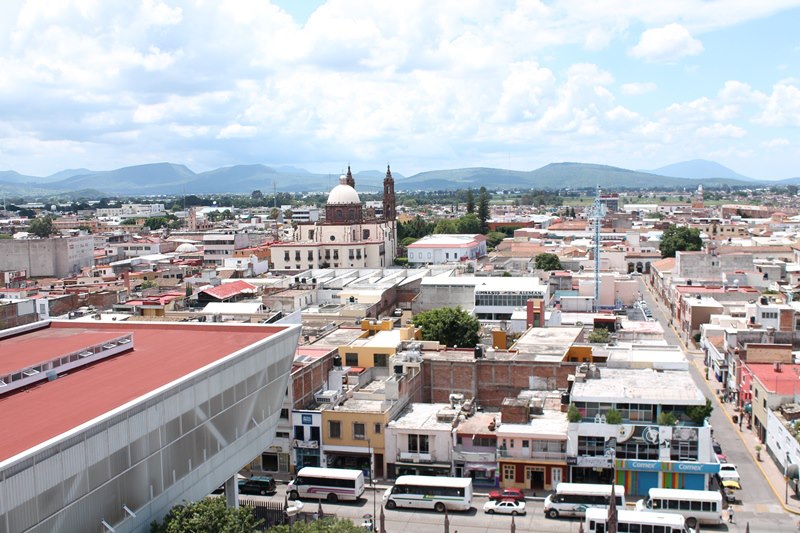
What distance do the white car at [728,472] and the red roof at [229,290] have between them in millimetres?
34405

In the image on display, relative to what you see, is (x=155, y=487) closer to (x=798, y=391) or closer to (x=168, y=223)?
(x=798, y=391)

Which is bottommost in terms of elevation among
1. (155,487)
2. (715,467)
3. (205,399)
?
(715,467)

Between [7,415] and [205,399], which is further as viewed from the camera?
[205,399]

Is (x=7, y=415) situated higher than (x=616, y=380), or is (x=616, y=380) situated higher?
(x=7, y=415)

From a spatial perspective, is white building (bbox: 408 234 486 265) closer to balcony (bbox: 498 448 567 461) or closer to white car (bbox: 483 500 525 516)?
balcony (bbox: 498 448 567 461)

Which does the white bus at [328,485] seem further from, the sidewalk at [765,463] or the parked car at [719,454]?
the sidewalk at [765,463]

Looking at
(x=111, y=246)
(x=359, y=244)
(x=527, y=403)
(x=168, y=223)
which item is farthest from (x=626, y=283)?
(x=168, y=223)

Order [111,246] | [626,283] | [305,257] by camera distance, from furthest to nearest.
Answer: [111,246]
[305,257]
[626,283]

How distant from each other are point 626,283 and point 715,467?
36.8 m

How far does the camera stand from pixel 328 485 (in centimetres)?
2852

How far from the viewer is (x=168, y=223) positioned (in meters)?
166

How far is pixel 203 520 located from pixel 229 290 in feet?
128

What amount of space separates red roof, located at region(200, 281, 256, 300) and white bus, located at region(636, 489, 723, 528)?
115 ft

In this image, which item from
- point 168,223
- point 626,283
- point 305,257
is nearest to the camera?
point 626,283
